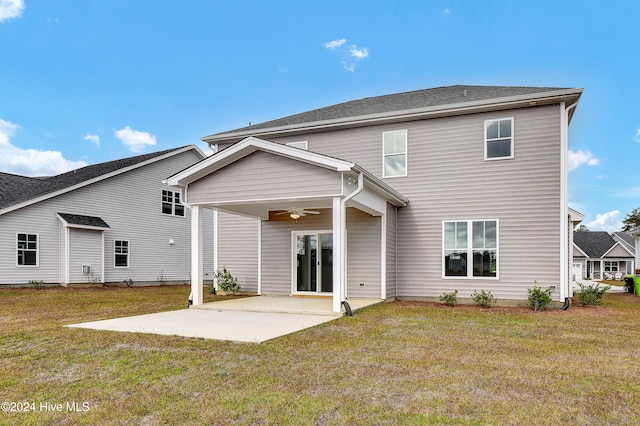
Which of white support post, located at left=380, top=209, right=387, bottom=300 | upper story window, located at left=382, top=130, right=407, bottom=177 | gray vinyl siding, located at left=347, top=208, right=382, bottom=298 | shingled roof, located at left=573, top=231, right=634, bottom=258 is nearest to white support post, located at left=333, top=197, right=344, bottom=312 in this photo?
white support post, located at left=380, top=209, right=387, bottom=300

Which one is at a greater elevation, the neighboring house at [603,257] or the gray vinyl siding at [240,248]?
the gray vinyl siding at [240,248]

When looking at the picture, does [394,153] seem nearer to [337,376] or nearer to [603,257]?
[337,376]

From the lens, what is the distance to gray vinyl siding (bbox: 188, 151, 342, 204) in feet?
26.9

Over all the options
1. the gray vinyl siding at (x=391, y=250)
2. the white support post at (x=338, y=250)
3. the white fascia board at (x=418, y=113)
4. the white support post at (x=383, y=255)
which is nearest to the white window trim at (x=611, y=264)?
the white fascia board at (x=418, y=113)

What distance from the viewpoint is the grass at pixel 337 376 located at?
3176mm

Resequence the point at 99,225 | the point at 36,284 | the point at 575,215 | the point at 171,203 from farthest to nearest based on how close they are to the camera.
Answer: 1. the point at 171,203
2. the point at 99,225
3. the point at 36,284
4. the point at 575,215

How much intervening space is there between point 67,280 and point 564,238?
1762 centimetres

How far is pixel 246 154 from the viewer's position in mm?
8938

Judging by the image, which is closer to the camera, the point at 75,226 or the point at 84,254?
the point at 75,226

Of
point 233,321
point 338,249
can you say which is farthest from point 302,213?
point 233,321

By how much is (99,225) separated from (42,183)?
4.56 metres

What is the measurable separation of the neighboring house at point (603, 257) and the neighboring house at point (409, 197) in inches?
1186

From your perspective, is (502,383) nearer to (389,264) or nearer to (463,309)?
(463,309)

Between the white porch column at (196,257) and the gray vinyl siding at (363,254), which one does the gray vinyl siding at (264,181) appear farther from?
the gray vinyl siding at (363,254)
